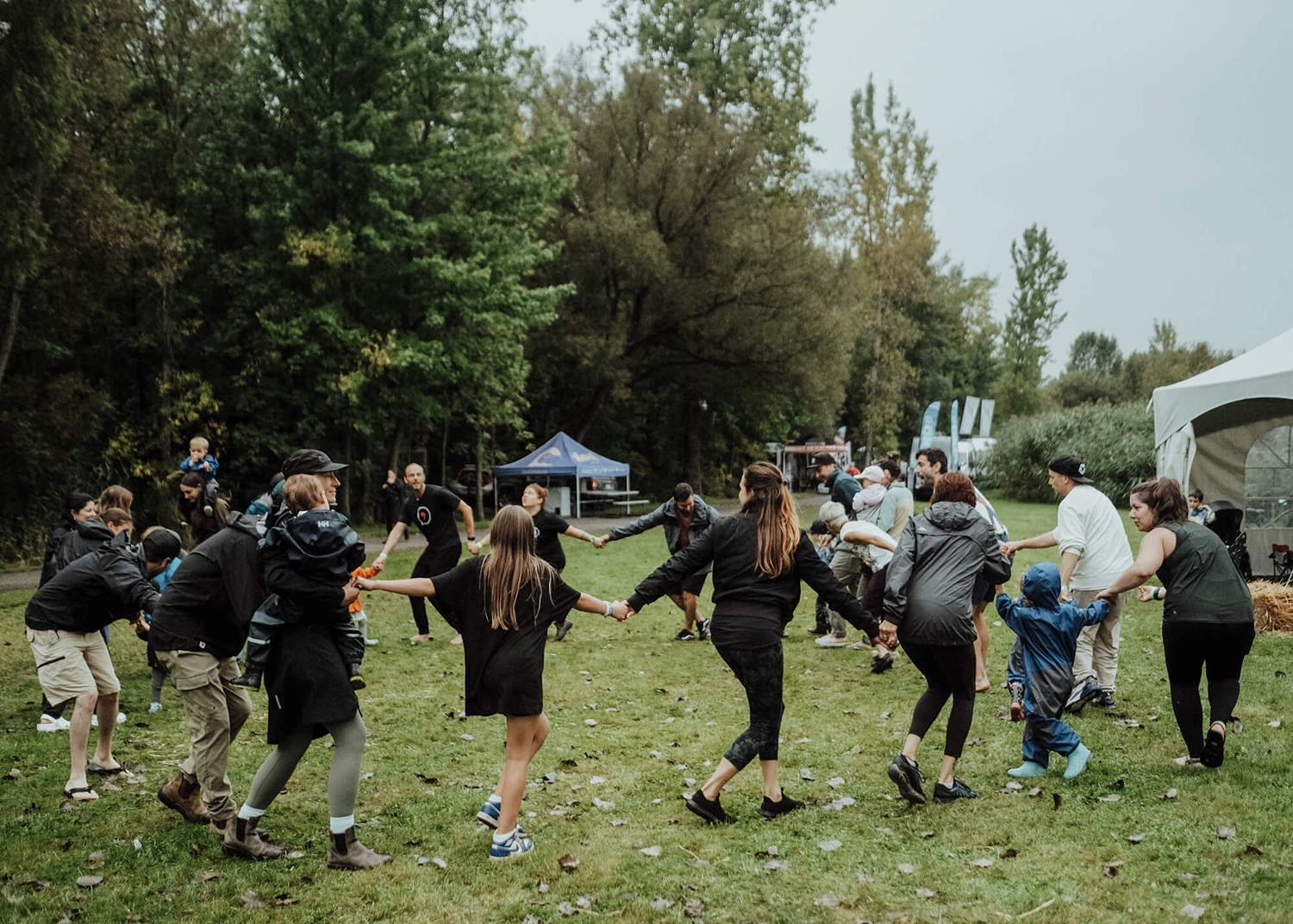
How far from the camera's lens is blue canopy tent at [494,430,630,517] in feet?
96.0

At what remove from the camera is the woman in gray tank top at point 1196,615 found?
5.88 m

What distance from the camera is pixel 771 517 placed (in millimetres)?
5391

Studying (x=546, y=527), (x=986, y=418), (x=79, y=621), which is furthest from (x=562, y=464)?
(x=986, y=418)

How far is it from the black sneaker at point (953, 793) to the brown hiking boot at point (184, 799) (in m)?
4.11

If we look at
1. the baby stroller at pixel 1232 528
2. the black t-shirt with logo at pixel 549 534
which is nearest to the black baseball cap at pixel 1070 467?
the black t-shirt with logo at pixel 549 534

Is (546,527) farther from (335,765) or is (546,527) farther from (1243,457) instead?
(1243,457)

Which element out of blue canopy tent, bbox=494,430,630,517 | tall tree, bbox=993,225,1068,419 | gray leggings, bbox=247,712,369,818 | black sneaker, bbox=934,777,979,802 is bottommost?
black sneaker, bbox=934,777,979,802

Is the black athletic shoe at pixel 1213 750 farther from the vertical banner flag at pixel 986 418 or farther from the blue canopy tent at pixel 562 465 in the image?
the vertical banner flag at pixel 986 418

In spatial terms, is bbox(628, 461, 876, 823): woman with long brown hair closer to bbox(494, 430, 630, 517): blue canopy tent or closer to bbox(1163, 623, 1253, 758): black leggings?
bbox(1163, 623, 1253, 758): black leggings

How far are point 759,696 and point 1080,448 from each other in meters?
35.9

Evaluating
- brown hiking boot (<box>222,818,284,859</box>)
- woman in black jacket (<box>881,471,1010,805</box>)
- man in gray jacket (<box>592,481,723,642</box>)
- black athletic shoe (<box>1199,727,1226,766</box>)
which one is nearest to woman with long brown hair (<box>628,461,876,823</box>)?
woman in black jacket (<box>881,471,1010,805</box>)

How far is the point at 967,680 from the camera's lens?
18.5 feet

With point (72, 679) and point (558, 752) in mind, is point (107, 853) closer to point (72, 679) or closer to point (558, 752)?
point (72, 679)

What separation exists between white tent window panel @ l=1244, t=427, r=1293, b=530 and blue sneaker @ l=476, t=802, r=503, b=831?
1358 cm
